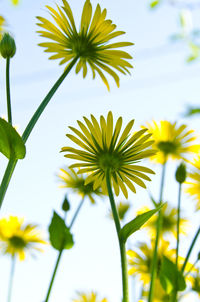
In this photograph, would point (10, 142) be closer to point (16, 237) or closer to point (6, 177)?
point (6, 177)

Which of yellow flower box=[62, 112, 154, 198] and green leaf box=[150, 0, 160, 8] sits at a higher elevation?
green leaf box=[150, 0, 160, 8]

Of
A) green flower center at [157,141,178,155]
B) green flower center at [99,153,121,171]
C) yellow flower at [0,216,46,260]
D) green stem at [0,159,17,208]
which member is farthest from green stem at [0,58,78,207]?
yellow flower at [0,216,46,260]

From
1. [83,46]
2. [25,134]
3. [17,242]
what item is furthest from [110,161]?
[17,242]

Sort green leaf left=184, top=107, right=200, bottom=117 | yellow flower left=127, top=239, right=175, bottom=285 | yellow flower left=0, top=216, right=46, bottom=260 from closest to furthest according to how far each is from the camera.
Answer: green leaf left=184, top=107, right=200, bottom=117 → yellow flower left=127, top=239, right=175, bottom=285 → yellow flower left=0, top=216, right=46, bottom=260

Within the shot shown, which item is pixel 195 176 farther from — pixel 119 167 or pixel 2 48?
Result: pixel 2 48

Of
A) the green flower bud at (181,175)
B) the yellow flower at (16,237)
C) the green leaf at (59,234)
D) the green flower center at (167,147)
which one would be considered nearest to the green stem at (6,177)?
the green leaf at (59,234)

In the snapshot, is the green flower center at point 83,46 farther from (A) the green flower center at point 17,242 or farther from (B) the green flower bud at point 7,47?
(A) the green flower center at point 17,242

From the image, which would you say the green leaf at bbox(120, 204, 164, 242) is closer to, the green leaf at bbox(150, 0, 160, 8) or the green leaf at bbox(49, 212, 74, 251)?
the green leaf at bbox(49, 212, 74, 251)
